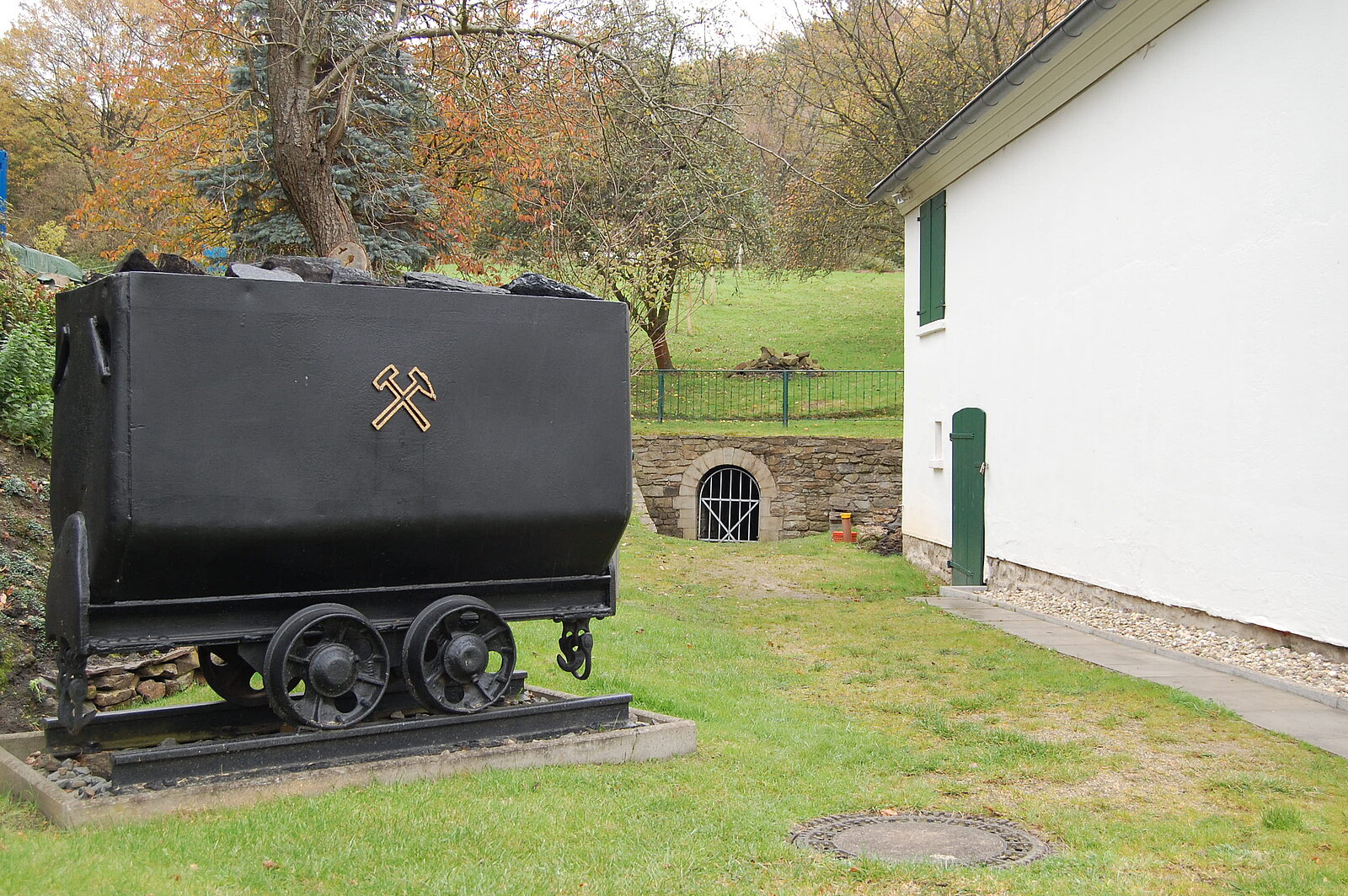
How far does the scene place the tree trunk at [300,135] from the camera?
9.02m

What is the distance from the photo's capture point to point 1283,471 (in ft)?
26.3

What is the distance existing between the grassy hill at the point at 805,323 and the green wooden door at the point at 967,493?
49.7ft

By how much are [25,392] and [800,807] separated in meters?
6.34

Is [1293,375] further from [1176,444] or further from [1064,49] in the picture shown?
[1064,49]

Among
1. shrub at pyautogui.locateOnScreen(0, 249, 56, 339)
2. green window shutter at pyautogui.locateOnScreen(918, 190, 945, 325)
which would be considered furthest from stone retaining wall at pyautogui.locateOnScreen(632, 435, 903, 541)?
shrub at pyautogui.locateOnScreen(0, 249, 56, 339)

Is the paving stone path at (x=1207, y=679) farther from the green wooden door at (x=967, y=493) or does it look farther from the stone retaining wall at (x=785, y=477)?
the stone retaining wall at (x=785, y=477)

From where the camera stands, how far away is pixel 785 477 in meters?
22.1

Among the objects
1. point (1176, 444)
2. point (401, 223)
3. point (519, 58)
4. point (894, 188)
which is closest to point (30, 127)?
point (401, 223)

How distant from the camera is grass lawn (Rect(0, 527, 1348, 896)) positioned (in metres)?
3.64

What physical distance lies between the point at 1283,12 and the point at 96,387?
7898 mm

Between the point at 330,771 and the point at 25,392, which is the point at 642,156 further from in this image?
the point at 330,771

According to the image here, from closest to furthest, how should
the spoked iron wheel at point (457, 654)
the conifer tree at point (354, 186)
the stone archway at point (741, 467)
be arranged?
1. the spoked iron wheel at point (457, 654)
2. the conifer tree at point (354, 186)
3. the stone archway at point (741, 467)

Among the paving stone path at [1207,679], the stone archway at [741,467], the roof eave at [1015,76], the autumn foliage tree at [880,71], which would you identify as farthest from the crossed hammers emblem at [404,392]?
the autumn foliage tree at [880,71]

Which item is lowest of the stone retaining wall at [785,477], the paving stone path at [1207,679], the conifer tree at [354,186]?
the paving stone path at [1207,679]
